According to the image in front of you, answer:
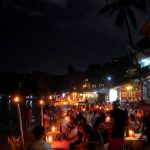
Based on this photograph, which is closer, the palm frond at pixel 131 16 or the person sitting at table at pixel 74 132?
the person sitting at table at pixel 74 132

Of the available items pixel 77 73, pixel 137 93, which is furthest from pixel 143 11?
pixel 77 73

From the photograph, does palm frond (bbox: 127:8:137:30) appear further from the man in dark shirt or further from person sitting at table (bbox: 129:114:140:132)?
the man in dark shirt

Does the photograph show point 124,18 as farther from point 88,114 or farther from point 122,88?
point 88,114

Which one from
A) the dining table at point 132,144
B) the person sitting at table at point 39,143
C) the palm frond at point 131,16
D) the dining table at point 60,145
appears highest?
the palm frond at point 131,16

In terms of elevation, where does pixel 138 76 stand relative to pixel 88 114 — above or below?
above

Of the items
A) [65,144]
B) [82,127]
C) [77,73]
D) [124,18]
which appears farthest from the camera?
[77,73]

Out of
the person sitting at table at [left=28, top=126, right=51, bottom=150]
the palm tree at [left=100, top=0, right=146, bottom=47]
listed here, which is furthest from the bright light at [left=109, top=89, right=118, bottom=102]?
the person sitting at table at [left=28, top=126, right=51, bottom=150]

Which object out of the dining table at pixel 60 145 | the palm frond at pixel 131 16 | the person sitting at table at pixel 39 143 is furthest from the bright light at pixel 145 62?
the palm frond at pixel 131 16

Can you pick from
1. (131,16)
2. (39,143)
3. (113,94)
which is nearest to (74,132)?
(39,143)

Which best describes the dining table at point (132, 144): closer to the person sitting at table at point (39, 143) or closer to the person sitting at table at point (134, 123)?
the person sitting at table at point (134, 123)

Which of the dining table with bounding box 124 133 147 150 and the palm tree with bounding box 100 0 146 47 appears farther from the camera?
the palm tree with bounding box 100 0 146 47

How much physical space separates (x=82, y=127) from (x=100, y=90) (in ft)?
95.6

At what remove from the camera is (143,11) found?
32188 millimetres

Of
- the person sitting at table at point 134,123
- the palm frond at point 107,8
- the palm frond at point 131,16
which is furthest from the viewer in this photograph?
the palm frond at point 131,16
